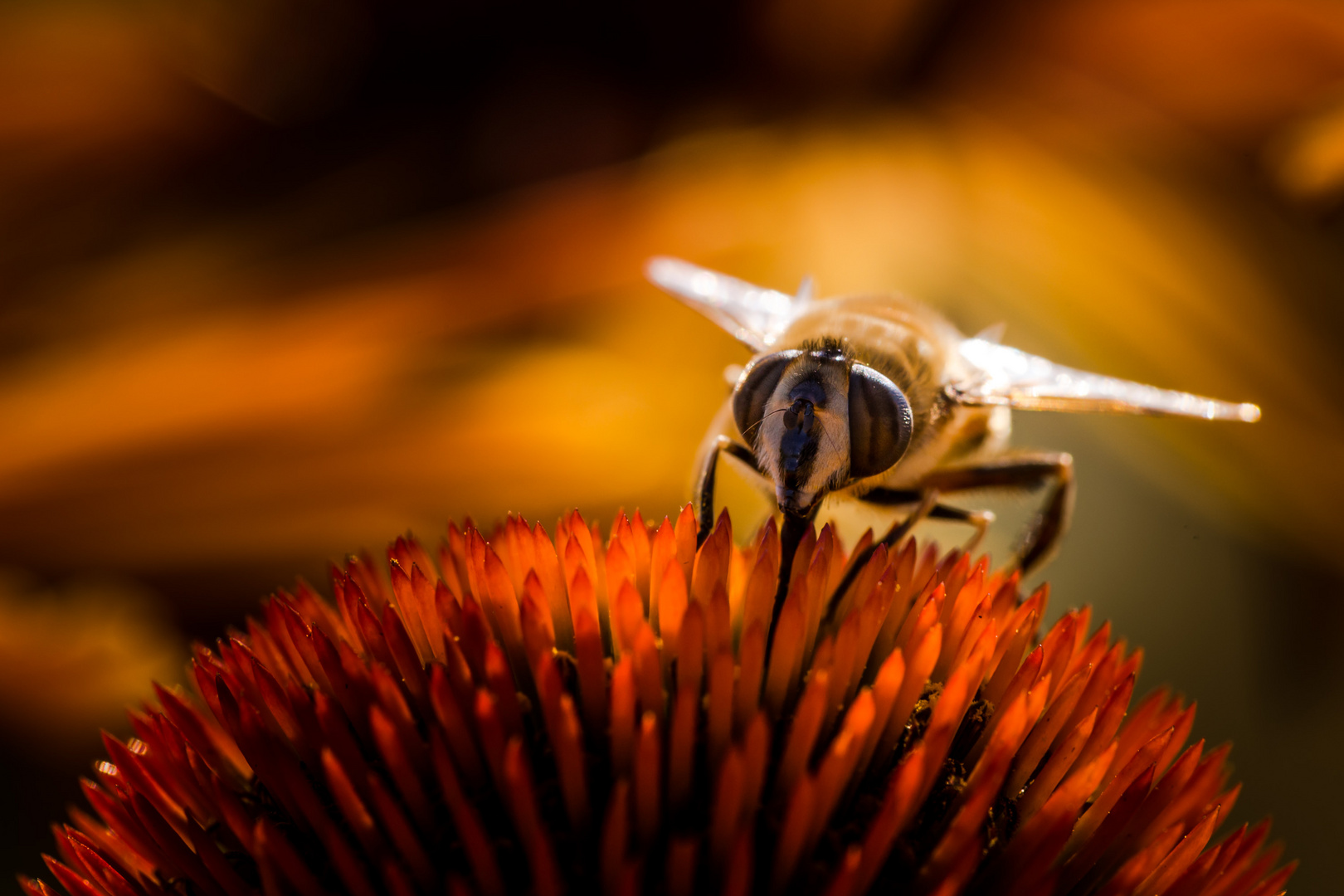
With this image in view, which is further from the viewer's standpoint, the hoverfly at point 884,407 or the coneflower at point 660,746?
the hoverfly at point 884,407

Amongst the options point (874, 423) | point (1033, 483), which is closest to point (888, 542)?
point (874, 423)

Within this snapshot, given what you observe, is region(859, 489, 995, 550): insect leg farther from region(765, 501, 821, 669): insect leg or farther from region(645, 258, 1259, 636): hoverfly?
region(765, 501, 821, 669): insect leg

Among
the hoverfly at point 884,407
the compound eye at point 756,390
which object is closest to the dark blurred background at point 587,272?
the hoverfly at point 884,407

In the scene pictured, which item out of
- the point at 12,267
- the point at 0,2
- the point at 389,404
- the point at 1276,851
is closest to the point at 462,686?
the point at 1276,851

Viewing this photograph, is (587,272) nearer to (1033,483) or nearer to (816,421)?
(1033,483)

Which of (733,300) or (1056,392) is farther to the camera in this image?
(733,300)

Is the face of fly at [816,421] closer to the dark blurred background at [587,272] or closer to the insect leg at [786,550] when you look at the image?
the insect leg at [786,550]

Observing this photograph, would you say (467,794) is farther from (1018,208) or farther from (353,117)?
(353,117)
